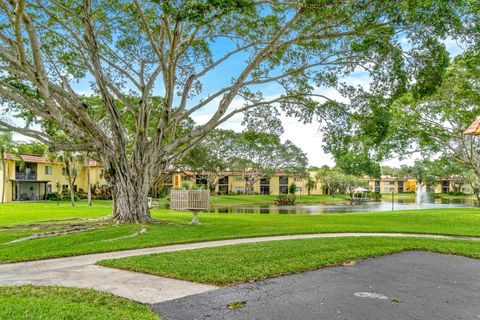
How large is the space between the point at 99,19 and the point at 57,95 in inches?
133

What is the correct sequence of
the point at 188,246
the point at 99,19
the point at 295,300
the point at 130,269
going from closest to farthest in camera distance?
the point at 295,300 < the point at 130,269 < the point at 188,246 < the point at 99,19

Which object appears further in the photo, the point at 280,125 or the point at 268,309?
the point at 280,125

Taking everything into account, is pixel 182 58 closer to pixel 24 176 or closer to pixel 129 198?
pixel 129 198

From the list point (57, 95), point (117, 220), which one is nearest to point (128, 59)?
point (57, 95)

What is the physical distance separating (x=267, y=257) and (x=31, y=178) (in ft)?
154

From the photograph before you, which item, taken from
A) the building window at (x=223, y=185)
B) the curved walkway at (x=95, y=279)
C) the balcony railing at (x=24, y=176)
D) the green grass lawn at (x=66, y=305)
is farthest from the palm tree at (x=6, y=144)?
the building window at (x=223, y=185)

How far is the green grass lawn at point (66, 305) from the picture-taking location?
405cm

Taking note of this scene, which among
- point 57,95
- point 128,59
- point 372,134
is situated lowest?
point 372,134

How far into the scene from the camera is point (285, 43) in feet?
43.4

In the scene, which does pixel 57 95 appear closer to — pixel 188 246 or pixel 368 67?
pixel 188 246

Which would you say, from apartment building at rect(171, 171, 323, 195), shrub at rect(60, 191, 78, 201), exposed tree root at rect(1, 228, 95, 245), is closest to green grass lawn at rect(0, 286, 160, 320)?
exposed tree root at rect(1, 228, 95, 245)

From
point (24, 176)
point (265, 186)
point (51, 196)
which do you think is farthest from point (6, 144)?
point (265, 186)

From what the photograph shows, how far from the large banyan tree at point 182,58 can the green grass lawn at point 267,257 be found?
5276mm


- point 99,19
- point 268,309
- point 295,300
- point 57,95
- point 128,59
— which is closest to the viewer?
point 268,309
